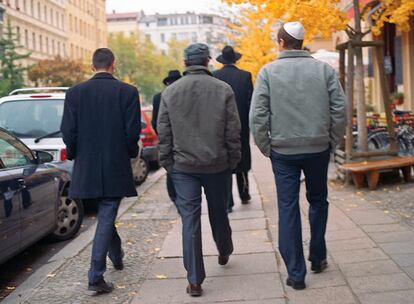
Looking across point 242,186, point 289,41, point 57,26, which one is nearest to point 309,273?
point 289,41

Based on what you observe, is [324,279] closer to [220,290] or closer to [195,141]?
[220,290]

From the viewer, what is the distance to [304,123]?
4.78 meters

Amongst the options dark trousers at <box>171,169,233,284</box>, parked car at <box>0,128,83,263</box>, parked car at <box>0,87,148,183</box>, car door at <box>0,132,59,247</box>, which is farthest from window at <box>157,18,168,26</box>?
dark trousers at <box>171,169,233,284</box>

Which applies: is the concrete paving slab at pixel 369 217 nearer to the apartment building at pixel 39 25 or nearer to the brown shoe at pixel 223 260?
the brown shoe at pixel 223 260

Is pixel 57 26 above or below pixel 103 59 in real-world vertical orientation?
above

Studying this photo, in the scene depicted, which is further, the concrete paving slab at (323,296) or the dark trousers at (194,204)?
the dark trousers at (194,204)

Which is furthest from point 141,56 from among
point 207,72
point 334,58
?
point 207,72

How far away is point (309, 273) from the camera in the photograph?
5.25m

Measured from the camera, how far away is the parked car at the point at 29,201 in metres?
5.68

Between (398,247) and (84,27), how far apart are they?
79396 mm

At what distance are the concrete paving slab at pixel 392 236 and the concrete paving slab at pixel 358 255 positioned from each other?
407mm

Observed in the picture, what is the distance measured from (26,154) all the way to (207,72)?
2616mm

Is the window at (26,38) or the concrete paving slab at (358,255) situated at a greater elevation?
the window at (26,38)

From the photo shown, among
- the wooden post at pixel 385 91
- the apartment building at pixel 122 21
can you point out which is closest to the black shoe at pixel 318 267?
the wooden post at pixel 385 91
